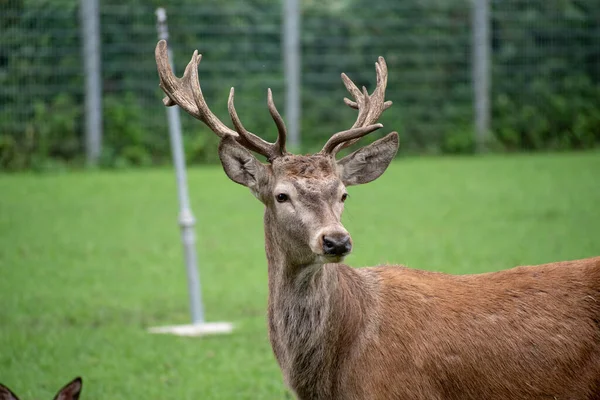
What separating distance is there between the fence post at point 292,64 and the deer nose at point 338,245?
43.4 ft

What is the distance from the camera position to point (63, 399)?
549cm

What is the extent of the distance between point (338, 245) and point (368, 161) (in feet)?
3.18

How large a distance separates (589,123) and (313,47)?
5.59 meters

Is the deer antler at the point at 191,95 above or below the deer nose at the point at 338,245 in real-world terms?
above

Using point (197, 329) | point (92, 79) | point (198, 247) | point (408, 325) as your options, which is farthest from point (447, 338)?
point (92, 79)

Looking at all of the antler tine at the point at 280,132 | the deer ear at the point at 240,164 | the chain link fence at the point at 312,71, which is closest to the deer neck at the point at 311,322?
the deer ear at the point at 240,164

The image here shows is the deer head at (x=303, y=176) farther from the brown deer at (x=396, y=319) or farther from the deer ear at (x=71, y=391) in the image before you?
the deer ear at (x=71, y=391)

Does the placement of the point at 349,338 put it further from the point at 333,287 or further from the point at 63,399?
the point at 63,399

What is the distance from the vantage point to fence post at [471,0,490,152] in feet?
61.6

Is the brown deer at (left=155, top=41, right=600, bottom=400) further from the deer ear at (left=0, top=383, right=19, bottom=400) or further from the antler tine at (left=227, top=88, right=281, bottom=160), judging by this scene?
the deer ear at (left=0, top=383, right=19, bottom=400)

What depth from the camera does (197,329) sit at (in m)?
8.39

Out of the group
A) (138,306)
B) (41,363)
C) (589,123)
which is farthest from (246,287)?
(589,123)

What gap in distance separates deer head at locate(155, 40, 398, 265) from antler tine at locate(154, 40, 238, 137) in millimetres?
10

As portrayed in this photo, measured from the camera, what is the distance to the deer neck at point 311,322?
500 cm
